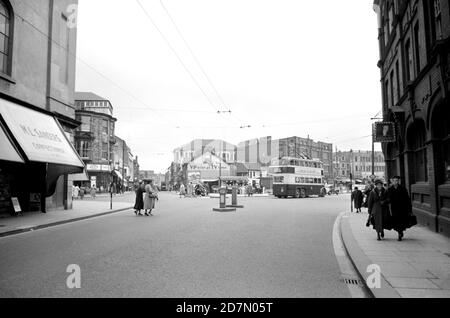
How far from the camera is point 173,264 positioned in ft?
20.7

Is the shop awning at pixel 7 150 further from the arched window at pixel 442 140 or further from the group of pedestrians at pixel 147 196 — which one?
the arched window at pixel 442 140

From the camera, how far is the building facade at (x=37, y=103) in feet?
43.5

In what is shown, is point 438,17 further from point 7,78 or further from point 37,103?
point 37,103

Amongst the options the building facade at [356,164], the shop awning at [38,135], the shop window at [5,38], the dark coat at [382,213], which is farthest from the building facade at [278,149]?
the dark coat at [382,213]

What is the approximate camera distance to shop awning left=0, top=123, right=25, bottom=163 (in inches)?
443

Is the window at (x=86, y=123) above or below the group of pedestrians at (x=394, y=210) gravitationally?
above

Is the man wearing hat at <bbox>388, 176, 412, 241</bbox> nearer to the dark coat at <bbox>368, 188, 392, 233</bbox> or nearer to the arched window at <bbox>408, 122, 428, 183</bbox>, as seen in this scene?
the dark coat at <bbox>368, 188, 392, 233</bbox>

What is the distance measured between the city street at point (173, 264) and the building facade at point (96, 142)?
41258 millimetres

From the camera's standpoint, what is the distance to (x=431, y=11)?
Result: 421 inches

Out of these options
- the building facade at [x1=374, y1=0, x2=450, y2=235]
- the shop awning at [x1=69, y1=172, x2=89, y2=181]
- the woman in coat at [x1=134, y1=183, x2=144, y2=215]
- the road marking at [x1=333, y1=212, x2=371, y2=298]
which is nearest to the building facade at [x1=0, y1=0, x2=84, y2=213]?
the shop awning at [x1=69, y1=172, x2=89, y2=181]

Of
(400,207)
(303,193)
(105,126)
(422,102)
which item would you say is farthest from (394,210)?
(105,126)

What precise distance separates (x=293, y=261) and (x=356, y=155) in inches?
4273

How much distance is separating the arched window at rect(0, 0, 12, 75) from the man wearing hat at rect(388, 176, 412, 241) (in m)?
15.1
